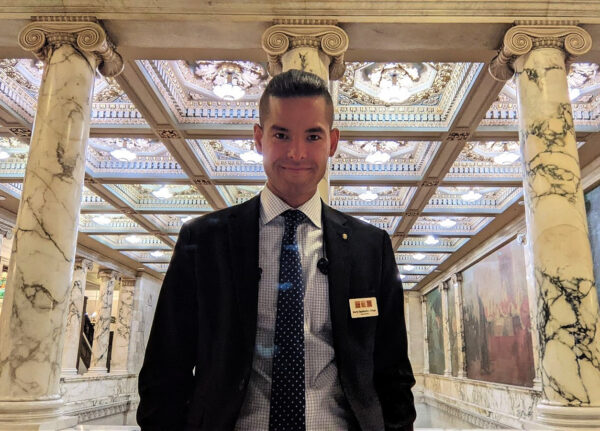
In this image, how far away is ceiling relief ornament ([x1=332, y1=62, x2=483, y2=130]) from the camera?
8.09 meters

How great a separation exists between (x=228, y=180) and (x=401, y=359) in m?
10.1

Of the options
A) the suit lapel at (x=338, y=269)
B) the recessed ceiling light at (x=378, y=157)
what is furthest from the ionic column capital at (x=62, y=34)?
the recessed ceiling light at (x=378, y=157)

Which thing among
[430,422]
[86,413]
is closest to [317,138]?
[86,413]

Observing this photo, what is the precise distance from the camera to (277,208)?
161 cm

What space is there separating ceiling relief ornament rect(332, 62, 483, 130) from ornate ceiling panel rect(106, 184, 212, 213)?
5.71 metres

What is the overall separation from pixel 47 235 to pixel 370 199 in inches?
361

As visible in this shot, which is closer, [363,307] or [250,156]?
[363,307]

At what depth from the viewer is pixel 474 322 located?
17.8 metres

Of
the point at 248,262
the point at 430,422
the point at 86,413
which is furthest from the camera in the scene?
the point at 430,422

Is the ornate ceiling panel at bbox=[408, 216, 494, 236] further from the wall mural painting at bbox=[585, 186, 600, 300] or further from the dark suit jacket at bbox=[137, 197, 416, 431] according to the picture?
the dark suit jacket at bbox=[137, 197, 416, 431]

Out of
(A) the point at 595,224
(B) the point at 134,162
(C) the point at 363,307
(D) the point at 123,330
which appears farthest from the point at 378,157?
(D) the point at 123,330

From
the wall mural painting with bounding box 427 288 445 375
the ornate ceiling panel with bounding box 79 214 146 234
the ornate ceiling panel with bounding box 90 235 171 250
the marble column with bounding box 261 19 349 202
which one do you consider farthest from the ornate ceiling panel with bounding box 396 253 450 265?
the marble column with bounding box 261 19 349 202

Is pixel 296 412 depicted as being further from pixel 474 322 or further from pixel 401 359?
pixel 474 322

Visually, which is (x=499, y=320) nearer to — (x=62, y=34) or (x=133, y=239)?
(x=133, y=239)
